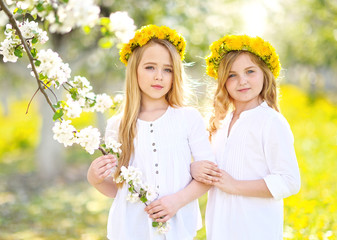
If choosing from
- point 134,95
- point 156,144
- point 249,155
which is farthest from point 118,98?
point 249,155

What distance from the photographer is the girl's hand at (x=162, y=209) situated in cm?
223

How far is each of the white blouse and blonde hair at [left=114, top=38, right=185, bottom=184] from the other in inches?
17.0

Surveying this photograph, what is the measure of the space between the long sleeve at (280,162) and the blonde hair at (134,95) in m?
0.60

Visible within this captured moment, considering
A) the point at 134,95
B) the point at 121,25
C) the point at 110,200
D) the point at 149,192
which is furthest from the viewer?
the point at 110,200

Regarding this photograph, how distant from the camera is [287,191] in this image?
2.29m

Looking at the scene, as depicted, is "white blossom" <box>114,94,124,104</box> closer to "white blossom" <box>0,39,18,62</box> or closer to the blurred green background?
"white blossom" <box>0,39,18,62</box>

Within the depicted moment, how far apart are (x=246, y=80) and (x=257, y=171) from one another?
0.55 metres

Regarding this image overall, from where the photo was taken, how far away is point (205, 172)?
2.33 meters

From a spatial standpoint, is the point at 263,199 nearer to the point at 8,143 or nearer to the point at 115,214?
the point at 115,214

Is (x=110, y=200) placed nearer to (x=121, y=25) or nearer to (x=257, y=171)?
(x=257, y=171)

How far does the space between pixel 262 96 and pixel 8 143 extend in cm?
1298

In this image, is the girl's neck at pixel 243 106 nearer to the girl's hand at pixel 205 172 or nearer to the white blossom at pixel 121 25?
the girl's hand at pixel 205 172

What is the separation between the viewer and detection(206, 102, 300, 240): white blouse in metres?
2.29

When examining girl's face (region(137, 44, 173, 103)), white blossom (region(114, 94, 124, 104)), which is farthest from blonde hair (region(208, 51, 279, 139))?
white blossom (region(114, 94, 124, 104))
